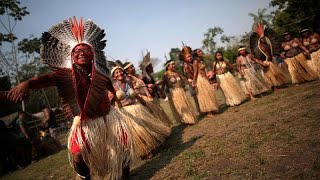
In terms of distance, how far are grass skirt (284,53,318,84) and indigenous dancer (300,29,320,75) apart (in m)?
0.21

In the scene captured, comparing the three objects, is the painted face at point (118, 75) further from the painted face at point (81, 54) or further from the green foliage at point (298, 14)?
the green foliage at point (298, 14)

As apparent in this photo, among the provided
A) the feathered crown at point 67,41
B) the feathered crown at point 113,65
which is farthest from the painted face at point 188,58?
the feathered crown at point 67,41

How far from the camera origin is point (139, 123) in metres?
5.16

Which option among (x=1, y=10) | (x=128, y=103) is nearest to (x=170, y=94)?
(x=128, y=103)

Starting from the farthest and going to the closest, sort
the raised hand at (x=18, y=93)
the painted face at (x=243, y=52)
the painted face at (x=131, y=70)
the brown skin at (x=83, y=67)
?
the painted face at (x=243, y=52)
the painted face at (x=131, y=70)
the brown skin at (x=83, y=67)
the raised hand at (x=18, y=93)

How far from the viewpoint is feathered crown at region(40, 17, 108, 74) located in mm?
3518

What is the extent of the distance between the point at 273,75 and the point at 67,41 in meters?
7.73

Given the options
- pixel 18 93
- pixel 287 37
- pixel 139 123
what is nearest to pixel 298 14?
pixel 287 37

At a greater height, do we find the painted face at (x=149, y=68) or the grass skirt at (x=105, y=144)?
the painted face at (x=149, y=68)

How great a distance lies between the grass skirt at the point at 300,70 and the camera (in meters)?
9.32

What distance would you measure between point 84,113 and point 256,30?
7.85 m

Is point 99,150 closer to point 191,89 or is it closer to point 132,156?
point 132,156

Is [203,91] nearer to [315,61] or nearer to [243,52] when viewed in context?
[243,52]

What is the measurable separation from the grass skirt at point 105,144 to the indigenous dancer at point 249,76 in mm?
6208
